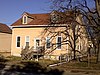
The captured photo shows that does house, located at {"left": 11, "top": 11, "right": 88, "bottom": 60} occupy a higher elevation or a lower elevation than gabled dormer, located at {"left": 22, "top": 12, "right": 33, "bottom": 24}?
lower

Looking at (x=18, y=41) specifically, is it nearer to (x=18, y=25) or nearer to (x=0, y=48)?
(x=18, y=25)

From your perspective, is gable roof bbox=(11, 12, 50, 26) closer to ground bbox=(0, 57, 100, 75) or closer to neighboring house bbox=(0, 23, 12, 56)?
neighboring house bbox=(0, 23, 12, 56)

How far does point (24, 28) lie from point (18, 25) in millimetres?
1208

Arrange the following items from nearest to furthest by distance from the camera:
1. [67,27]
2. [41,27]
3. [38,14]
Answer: [67,27] < [41,27] < [38,14]

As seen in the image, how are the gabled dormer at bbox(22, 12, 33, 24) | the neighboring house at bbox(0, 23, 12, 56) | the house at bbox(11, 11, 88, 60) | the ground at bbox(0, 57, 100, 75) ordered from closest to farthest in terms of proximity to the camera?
the ground at bbox(0, 57, 100, 75) < the house at bbox(11, 11, 88, 60) < the gabled dormer at bbox(22, 12, 33, 24) < the neighboring house at bbox(0, 23, 12, 56)

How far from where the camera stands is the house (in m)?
39.7

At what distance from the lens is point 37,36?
136ft

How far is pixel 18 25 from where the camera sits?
43.2m

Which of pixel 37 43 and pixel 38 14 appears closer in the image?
pixel 37 43

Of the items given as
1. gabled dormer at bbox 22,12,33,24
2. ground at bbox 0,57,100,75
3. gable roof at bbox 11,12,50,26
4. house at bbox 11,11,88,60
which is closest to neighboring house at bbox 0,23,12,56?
gable roof at bbox 11,12,50,26

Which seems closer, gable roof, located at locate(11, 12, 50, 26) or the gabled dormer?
gable roof, located at locate(11, 12, 50, 26)

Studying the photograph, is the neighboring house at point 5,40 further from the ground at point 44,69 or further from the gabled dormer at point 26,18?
the ground at point 44,69

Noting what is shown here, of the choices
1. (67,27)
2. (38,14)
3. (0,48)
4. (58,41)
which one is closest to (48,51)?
(58,41)

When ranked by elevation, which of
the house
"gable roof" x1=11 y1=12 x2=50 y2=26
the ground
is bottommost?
the ground
